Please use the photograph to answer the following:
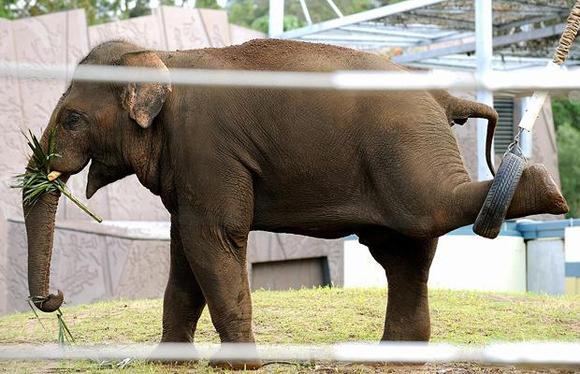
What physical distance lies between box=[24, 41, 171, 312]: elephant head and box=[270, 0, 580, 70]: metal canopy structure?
22.0 ft

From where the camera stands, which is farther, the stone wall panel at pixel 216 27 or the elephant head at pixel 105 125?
the stone wall panel at pixel 216 27

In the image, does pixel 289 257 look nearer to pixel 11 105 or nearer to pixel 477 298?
pixel 11 105

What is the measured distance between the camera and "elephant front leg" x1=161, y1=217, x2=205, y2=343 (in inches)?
242

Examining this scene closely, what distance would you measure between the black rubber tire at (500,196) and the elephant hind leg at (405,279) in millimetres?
1102

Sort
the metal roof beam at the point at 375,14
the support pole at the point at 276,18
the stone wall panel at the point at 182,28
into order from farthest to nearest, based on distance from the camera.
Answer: the stone wall panel at the point at 182,28 < the support pole at the point at 276,18 < the metal roof beam at the point at 375,14

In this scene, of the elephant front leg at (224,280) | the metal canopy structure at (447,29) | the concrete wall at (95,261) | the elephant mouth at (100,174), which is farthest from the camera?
the concrete wall at (95,261)

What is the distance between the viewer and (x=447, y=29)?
15.0m

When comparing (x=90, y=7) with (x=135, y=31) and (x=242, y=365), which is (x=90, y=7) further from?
(x=242, y=365)

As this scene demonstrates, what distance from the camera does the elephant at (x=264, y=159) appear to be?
5.32m

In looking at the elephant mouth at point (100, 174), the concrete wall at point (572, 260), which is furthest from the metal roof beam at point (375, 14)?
the elephant mouth at point (100, 174)

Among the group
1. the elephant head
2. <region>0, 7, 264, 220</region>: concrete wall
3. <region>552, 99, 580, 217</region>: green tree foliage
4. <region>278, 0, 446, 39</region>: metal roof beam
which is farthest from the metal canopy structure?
<region>552, 99, 580, 217</region>: green tree foliage

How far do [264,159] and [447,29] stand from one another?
982cm

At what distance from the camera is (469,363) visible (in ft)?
19.6

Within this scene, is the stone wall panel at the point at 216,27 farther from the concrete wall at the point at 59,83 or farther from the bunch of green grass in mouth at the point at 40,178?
the bunch of green grass in mouth at the point at 40,178
